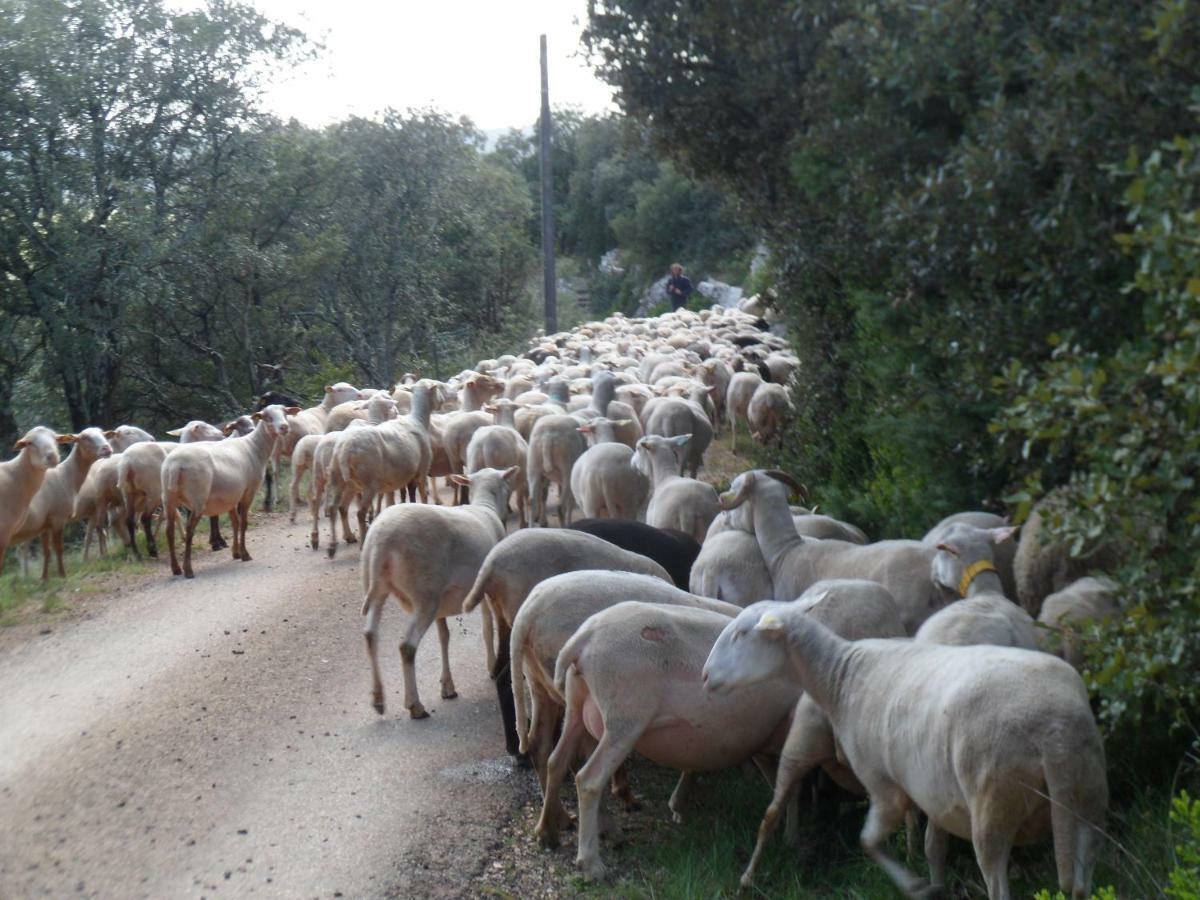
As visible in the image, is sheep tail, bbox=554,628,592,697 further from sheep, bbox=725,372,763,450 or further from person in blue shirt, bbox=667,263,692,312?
person in blue shirt, bbox=667,263,692,312

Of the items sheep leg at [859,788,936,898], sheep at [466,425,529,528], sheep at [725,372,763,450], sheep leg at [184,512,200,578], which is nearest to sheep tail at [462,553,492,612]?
sheep leg at [859,788,936,898]

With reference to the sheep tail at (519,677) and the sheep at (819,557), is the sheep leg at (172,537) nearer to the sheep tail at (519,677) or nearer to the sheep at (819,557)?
the sheep tail at (519,677)

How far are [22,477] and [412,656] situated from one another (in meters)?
6.08

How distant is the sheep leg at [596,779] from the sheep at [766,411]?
10.5m

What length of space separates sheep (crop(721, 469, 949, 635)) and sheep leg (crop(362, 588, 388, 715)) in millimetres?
2301

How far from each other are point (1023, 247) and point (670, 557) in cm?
340

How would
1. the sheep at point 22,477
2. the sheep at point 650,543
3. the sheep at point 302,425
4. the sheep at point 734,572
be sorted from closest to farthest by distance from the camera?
the sheep at point 734,572
the sheep at point 650,543
the sheep at point 22,477
the sheep at point 302,425

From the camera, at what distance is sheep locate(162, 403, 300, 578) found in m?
12.5

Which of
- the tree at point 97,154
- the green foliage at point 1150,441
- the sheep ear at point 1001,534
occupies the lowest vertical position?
the sheep ear at point 1001,534

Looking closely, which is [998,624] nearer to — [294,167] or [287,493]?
[287,493]

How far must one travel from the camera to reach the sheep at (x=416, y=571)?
8.12 m

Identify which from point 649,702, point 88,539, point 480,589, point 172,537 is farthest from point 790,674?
point 88,539

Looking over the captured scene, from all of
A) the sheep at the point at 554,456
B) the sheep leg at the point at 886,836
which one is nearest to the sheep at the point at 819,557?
the sheep leg at the point at 886,836

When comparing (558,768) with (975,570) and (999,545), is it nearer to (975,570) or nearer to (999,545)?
(975,570)
